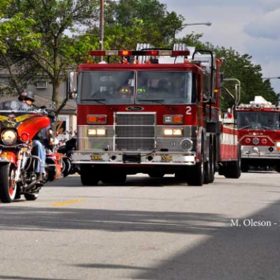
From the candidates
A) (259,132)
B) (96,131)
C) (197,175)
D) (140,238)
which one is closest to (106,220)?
(140,238)

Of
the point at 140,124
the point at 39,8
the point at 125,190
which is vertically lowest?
the point at 125,190

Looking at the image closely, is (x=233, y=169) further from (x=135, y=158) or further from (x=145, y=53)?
(x=135, y=158)

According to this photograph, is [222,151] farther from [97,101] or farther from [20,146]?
[20,146]

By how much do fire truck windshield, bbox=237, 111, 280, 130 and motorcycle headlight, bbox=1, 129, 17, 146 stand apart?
2452 cm

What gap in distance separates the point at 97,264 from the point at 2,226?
11.4 feet

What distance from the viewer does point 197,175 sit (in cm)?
2362

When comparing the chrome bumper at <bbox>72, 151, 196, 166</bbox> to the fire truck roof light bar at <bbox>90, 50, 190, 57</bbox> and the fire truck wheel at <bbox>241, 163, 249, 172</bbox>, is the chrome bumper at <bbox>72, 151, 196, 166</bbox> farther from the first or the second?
the fire truck wheel at <bbox>241, 163, 249, 172</bbox>

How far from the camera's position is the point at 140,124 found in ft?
75.1

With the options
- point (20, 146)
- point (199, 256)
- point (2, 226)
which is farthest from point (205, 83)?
point (199, 256)

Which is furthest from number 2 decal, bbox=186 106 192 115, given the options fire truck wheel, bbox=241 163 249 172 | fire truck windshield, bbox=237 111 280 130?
fire truck wheel, bbox=241 163 249 172

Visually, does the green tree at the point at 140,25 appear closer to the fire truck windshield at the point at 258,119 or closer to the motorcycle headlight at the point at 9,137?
the fire truck windshield at the point at 258,119

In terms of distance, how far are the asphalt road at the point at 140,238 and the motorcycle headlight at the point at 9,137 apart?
40.8 inches

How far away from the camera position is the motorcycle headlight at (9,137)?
52.0 ft

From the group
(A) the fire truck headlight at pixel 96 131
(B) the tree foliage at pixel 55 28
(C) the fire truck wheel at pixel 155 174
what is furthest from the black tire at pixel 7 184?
(B) the tree foliage at pixel 55 28
